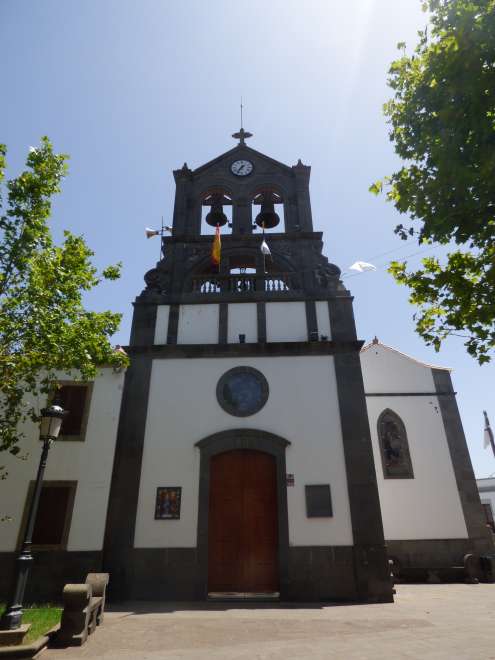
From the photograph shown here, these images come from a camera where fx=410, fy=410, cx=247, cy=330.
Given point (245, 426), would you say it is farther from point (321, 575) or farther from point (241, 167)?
point (241, 167)

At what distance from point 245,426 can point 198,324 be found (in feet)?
12.0

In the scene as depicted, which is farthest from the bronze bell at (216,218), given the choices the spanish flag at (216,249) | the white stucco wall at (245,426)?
the white stucco wall at (245,426)

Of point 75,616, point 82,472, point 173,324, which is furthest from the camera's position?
point 173,324

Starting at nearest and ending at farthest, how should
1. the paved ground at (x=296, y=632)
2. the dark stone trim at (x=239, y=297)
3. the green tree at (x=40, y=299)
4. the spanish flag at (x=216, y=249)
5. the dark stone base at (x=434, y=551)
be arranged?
the paved ground at (x=296, y=632)
the green tree at (x=40, y=299)
the dark stone trim at (x=239, y=297)
the spanish flag at (x=216, y=249)
the dark stone base at (x=434, y=551)

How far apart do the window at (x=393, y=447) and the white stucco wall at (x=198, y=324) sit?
26.5 ft

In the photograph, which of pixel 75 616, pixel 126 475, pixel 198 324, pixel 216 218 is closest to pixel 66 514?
pixel 126 475

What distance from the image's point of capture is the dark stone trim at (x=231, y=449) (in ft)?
33.6

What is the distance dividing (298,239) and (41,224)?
8.52 m

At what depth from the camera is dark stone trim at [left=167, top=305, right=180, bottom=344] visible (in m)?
13.1

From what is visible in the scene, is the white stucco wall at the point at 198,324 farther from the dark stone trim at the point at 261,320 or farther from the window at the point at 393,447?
the window at the point at 393,447

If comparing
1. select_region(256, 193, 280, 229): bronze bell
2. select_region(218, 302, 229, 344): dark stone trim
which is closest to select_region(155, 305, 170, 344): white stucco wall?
select_region(218, 302, 229, 344): dark stone trim

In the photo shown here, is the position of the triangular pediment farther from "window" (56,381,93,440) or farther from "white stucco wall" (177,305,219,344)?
"window" (56,381,93,440)

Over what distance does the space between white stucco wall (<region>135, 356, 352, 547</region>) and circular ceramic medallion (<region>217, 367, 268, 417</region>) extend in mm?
174

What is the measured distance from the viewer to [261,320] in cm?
1328
